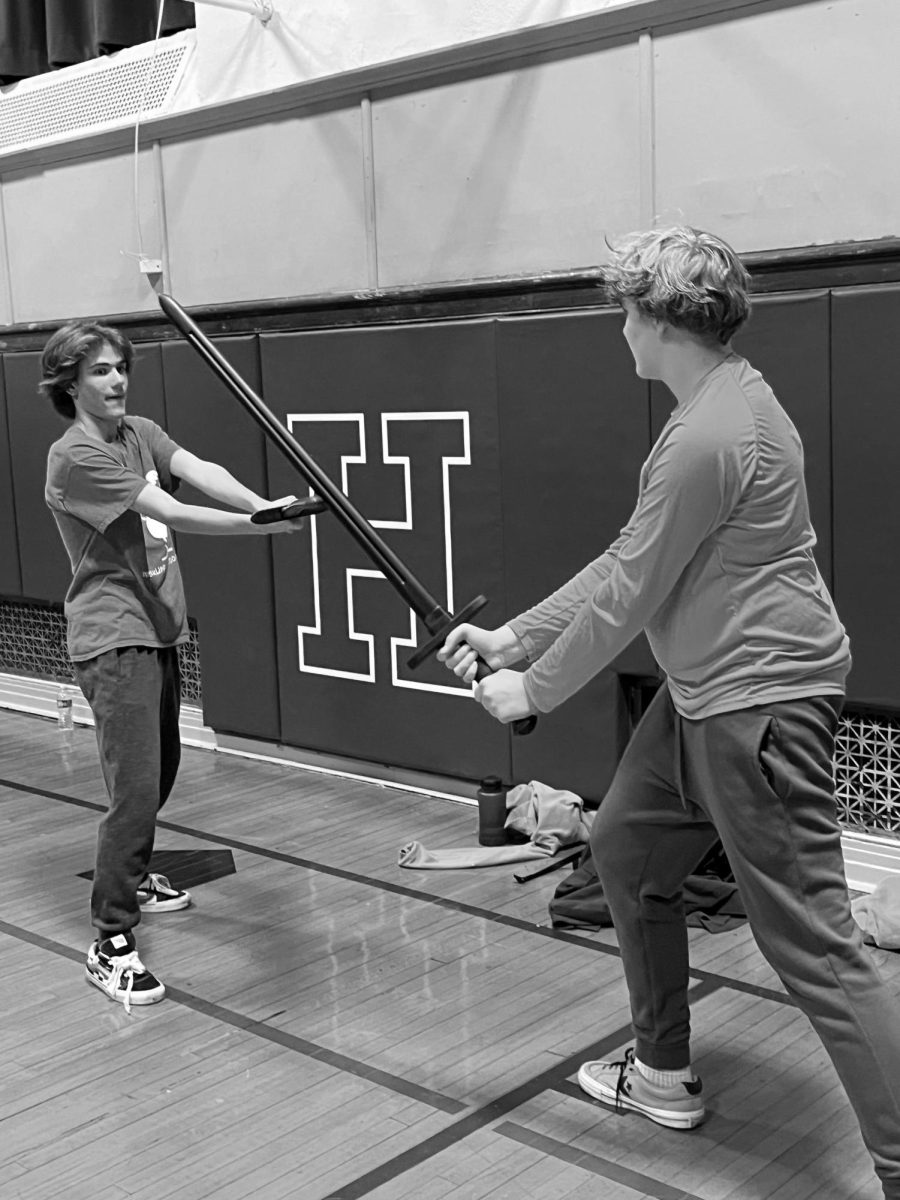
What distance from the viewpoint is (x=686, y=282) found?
2.15 m

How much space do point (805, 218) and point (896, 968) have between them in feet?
6.51

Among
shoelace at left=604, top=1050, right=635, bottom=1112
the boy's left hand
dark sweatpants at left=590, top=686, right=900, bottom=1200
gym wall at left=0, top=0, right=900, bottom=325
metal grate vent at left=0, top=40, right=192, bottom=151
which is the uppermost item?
metal grate vent at left=0, top=40, right=192, bottom=151

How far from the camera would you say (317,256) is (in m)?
5.00

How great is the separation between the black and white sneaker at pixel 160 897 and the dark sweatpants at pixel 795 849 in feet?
6.26

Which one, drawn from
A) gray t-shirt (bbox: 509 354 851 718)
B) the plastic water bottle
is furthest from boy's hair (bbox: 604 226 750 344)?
the plastic water bottle

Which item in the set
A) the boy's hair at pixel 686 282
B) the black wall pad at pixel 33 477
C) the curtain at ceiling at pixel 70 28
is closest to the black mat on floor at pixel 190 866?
the black wall pad at pixel 33 477

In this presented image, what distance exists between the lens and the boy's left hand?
2381mm

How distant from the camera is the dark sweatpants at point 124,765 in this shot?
3271 mm

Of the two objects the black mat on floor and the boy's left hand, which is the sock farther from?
the boy's left hand

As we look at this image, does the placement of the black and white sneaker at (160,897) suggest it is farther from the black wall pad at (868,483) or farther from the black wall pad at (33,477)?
the black wall pad at (33,477)

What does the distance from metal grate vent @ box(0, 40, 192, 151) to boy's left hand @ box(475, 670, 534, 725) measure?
3.90m

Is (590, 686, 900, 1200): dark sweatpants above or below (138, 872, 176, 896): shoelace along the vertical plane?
above

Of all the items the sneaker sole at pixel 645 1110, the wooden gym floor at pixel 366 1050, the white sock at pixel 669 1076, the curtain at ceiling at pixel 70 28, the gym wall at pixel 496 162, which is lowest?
the wooden gym floor at pixel 366 1050

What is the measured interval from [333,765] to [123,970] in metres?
1.94
